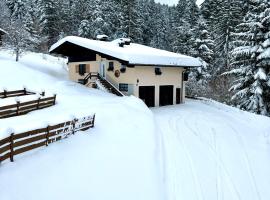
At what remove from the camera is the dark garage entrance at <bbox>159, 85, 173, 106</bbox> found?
31812mm

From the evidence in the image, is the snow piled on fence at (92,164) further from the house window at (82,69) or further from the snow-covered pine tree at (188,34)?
the snow-covered pine tree at (188,34)

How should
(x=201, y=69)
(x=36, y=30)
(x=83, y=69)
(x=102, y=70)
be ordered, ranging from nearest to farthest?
(x=102, y=70) < (x=83, y=69) < (x=201, y=69) < (x=36, y=30)

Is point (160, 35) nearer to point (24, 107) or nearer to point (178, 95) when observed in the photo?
point (178, 95)

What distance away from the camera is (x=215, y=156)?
14695 mm

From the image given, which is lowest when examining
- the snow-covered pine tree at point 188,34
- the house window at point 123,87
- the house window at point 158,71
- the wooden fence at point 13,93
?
the wooden fence at point 13,93

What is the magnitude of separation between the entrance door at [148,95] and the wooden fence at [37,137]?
47.6 ft

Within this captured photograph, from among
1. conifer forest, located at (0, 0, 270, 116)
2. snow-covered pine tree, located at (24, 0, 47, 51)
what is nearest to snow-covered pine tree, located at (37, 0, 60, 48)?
A: conifer forest, located at (0, 0, 270, 116)

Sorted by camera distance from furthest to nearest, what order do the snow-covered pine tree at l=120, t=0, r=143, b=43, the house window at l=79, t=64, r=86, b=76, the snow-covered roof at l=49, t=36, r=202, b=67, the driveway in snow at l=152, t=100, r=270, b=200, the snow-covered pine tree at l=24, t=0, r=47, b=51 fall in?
the snow-covered pine tree at l=24, t=0, r=47, b=51 < the snow-covered pine tree at l=120, t=0, r=143, b=43 < the house window at l=79, t=64, r=86, b=76 < the snow-covered roof at l=49, t=36, r=202, b=67 < the driveway in snow at l=152, t=100, r=270, b=200

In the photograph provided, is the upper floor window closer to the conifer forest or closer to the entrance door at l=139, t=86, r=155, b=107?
the entrance door at l=139, t=86, r=155, b=107

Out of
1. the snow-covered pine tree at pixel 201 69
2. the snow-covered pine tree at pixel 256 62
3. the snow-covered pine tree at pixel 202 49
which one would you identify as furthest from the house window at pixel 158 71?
the snow-covered pine tree at pixel 202 49

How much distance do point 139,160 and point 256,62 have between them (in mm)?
17542

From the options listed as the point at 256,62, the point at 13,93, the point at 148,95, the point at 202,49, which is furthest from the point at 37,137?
the point at 202,49

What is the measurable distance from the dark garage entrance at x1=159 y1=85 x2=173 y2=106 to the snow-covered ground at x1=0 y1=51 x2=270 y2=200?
9058 mm

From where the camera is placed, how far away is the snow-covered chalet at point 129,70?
28859 millimetres
